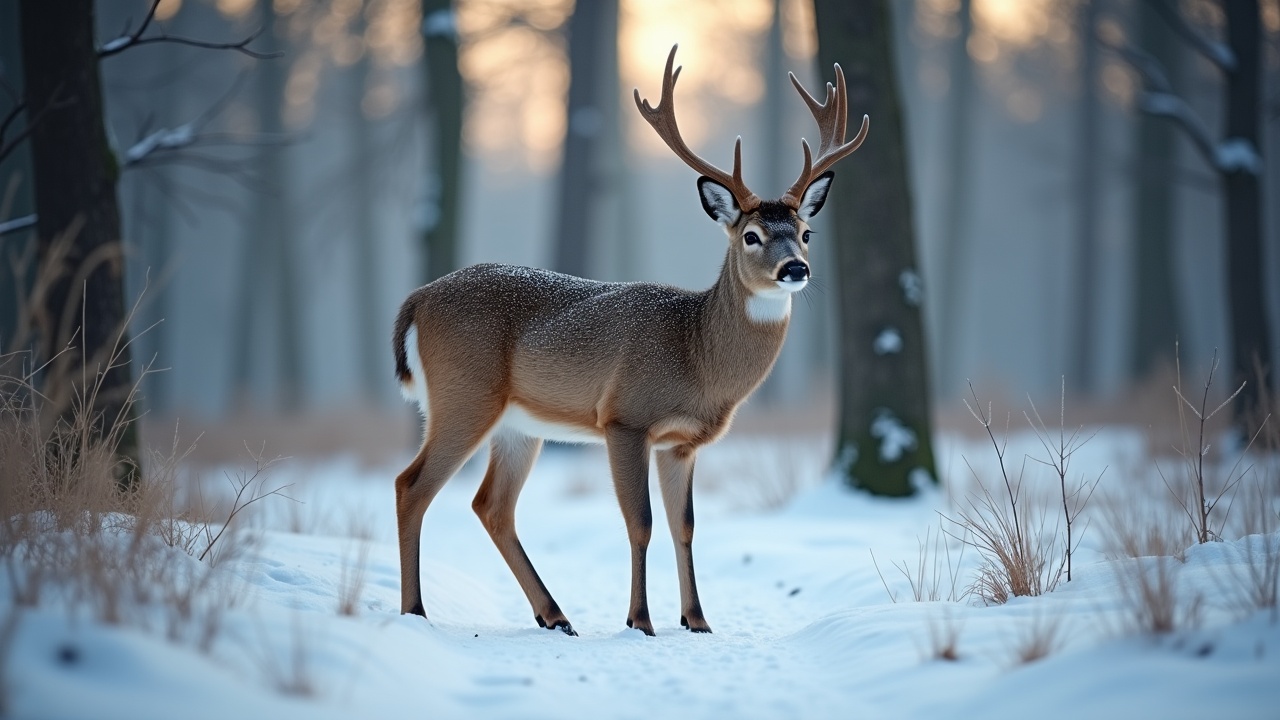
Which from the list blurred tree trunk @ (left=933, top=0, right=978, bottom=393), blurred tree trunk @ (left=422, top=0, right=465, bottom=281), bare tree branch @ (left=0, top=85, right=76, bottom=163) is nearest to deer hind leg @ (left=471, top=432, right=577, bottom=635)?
bare tree branch @ (left=0, top=85, right=76, bottom=163)

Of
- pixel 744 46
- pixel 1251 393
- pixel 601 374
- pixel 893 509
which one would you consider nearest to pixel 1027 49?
pixel 744 46

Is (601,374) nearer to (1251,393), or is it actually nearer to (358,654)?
(358,654)

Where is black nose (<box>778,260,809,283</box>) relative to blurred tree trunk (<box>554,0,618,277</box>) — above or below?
below

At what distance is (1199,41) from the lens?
11.1m

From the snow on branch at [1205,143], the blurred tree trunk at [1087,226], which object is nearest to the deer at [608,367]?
the snow on branch at [1205,143]

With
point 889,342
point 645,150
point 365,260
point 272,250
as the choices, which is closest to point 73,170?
point 889,342

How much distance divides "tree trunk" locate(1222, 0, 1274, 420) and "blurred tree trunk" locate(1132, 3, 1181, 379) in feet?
24.2

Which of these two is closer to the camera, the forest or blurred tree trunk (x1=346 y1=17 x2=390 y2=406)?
the forest

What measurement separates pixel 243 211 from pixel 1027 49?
2158 centimetres

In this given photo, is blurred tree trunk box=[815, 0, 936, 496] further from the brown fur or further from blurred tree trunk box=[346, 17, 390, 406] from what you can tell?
blurred tree trunk box=[346, 17, 390, 406]

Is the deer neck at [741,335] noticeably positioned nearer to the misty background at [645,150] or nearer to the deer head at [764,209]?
the deer head at [764,209]

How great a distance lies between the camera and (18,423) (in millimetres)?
A: 4594

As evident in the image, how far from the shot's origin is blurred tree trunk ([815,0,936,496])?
28.3ft

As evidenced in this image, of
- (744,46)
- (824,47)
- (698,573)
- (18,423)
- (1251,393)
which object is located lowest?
(698,573)
